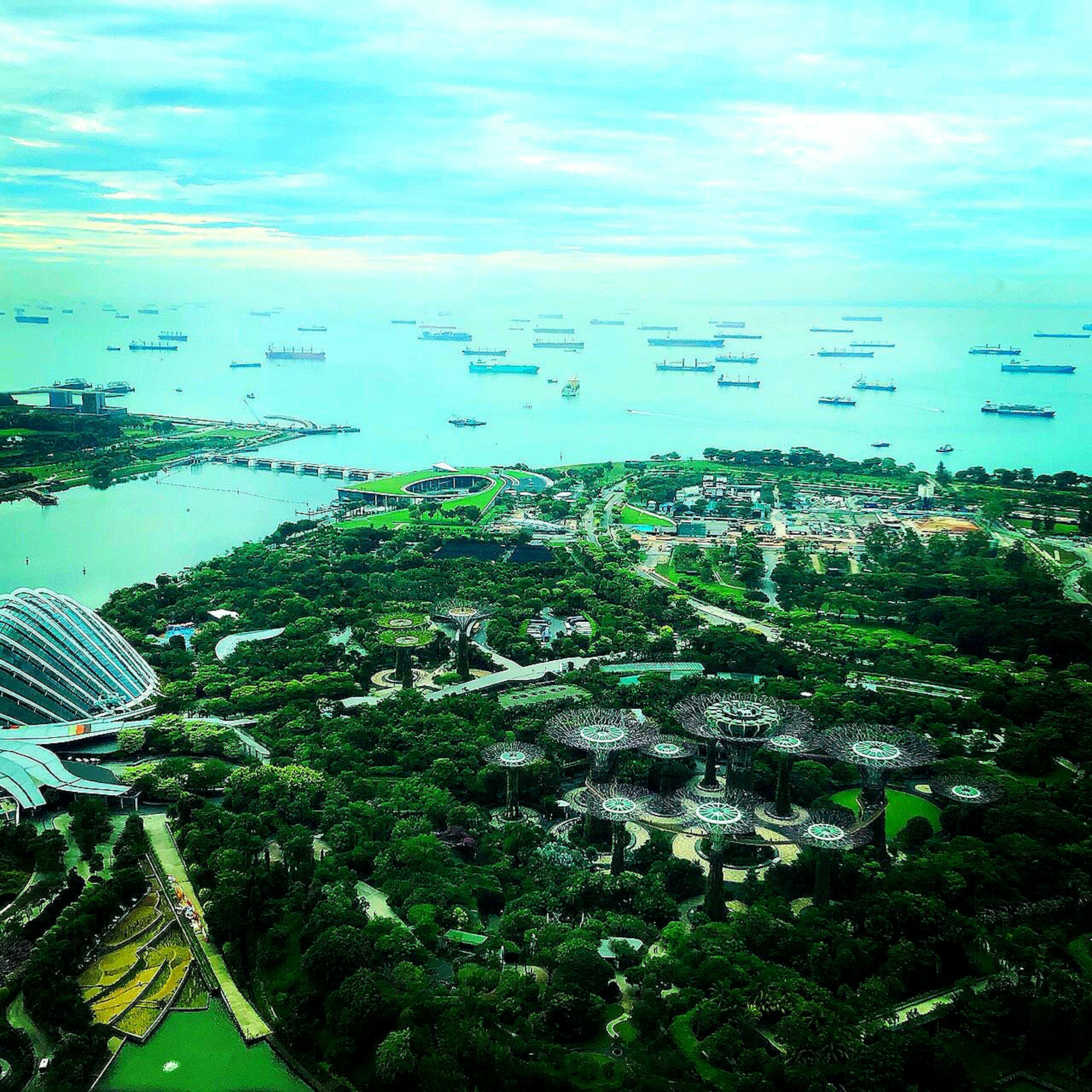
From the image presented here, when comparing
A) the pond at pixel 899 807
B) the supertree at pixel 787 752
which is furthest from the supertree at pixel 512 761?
the pond at pixel 899 807

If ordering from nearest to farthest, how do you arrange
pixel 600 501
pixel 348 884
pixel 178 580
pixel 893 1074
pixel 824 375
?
pixel 893 1074, pixel 348 884, pixel 178 580, pixel 600 501, pixel 824 375

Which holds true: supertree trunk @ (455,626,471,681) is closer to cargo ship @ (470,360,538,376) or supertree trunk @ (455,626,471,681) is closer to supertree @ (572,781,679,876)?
supertree @ (572,781,679,876)

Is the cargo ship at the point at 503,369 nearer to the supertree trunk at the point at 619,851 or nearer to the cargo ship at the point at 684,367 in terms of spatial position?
the cargo ship at the point at 684,367

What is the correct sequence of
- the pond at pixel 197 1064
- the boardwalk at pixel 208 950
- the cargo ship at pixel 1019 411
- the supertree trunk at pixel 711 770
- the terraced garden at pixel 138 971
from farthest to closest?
the cargo ship at pixel 1019 411 → the supertree trunk at pixel 711 770 → the terraced garden at pixel 138 971 → the boardwalk at pixel 208 950 → the pond at pixel 197 1064

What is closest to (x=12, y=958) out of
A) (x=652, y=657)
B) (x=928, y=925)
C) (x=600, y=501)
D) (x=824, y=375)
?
(x=928, y=925)

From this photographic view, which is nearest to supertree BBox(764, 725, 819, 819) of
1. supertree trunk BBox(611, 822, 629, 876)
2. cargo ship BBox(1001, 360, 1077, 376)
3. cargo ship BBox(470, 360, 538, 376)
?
supertree trunk BBox(611, 822, 629, 876)

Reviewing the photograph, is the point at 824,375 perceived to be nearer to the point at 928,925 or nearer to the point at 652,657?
the point at 652,657
